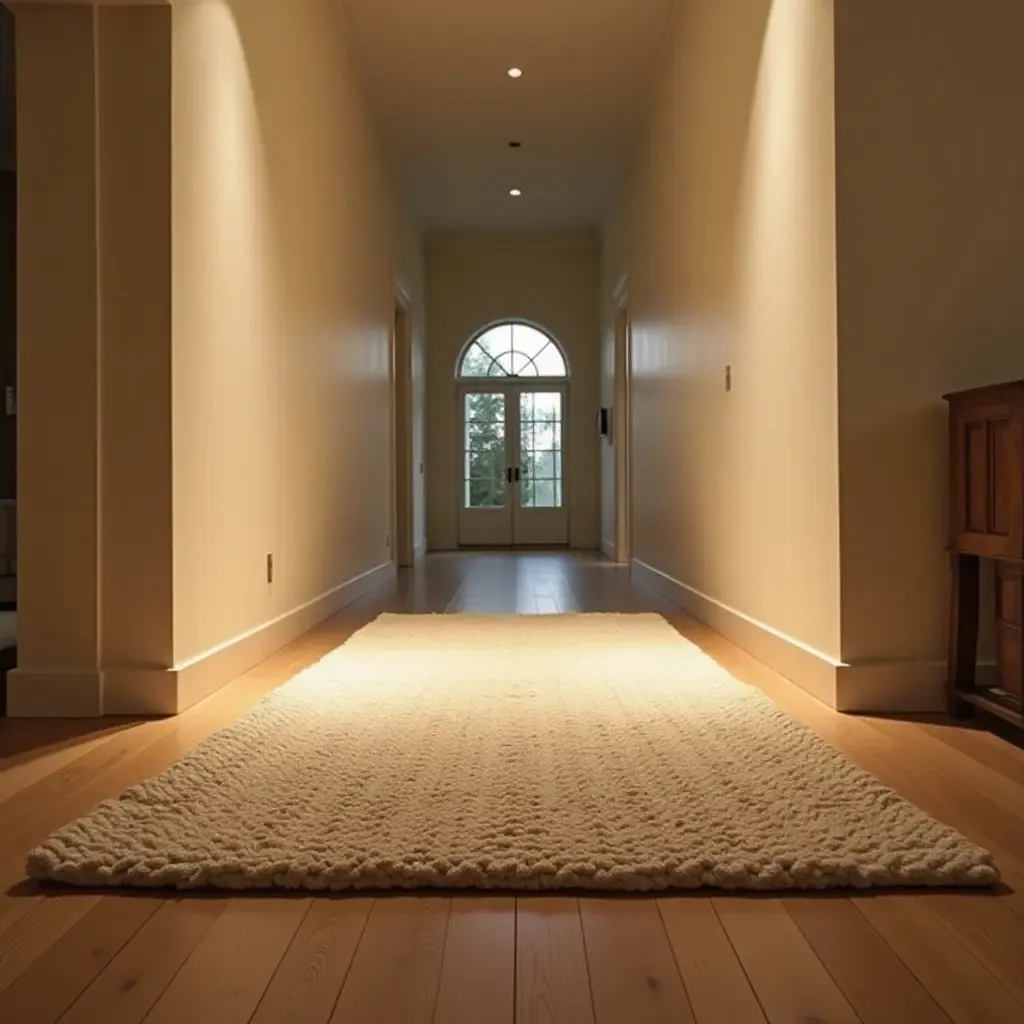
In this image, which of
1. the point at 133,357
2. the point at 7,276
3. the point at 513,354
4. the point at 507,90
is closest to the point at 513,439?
the point at 513,354

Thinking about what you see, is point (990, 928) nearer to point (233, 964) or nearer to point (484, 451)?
point (233, 964)

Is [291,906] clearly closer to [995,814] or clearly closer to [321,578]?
[995,814]

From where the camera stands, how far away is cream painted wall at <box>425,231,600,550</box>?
10.2 meters

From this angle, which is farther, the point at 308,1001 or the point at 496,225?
the point at 496,225

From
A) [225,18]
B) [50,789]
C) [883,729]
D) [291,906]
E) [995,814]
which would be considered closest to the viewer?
[291,906]

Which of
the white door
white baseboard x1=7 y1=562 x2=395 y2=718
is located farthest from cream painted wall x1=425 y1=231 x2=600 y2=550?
white baseboard x1=7 y1=562 x2=395 y2=718

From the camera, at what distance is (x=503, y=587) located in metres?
6.21

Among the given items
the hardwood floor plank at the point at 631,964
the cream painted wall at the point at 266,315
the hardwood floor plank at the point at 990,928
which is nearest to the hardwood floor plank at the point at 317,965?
the hardwood floor plank at the point at 631,964

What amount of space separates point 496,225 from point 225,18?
668 cm

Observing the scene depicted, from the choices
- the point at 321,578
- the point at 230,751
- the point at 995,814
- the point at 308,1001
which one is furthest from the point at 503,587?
the point at 308,1001

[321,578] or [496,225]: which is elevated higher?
[496,225]

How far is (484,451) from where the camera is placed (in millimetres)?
10594

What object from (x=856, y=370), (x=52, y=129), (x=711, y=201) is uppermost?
(x=711, y=201)

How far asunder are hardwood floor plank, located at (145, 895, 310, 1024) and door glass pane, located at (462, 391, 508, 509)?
917cm
